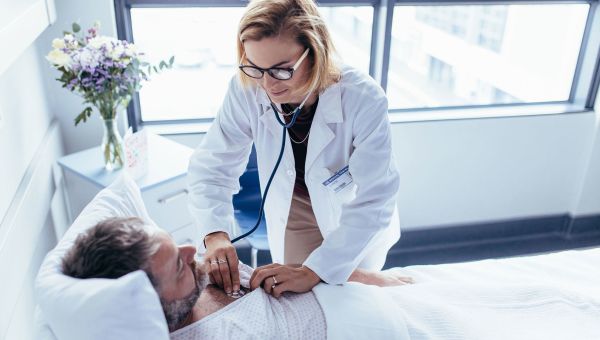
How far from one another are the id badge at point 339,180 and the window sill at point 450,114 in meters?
1.06

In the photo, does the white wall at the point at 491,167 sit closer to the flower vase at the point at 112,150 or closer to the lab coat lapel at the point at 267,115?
the lab coat lapel at the point at 267,115

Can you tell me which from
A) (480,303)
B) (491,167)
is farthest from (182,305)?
(491,167)

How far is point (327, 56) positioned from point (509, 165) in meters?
1.81

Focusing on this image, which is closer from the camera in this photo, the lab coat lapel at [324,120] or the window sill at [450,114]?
the lab coat lapel at [324,120]

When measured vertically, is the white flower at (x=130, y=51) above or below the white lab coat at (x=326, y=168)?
above

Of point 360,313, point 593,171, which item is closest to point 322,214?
point 360,313

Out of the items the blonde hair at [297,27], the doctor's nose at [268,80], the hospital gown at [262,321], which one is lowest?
the hospital gown at [262,321]

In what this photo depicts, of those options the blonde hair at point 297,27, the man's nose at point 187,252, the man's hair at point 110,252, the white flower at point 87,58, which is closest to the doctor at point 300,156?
the blonde hair at point 297,27

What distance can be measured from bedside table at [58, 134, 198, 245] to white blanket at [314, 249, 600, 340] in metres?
0.85

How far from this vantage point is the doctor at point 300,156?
110cm

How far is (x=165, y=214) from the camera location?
Answer: 1.79 metres

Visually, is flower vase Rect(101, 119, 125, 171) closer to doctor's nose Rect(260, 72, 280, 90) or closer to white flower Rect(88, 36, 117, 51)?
white flower Rect(88, 36, 117, 51)

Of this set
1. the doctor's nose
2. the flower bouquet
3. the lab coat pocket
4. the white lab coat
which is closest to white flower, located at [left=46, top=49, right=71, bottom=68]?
the flower bouquet

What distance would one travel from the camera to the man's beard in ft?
3.28
